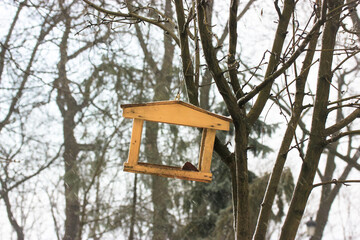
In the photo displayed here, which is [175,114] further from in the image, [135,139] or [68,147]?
[68,147]

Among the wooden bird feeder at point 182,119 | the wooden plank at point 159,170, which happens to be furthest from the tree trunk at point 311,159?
the wooden plank at point 159,170

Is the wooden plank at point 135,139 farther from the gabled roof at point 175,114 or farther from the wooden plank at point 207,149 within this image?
the wooden plank at point 207,149

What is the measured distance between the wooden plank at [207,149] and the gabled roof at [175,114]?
0.04 m

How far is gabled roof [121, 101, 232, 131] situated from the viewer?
7.93ft

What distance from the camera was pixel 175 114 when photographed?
2.43 m

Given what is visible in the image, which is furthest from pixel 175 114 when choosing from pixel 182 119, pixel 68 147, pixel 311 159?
pixel 68 147

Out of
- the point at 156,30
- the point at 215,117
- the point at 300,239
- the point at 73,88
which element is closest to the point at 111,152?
the point at 73,88

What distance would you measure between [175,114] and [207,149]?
0.27 m

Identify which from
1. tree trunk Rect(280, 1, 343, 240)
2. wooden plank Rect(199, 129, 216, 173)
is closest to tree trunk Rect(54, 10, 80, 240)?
wooden plank Rect(199, 129, 216, 173)

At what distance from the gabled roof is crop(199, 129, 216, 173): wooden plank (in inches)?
1.6

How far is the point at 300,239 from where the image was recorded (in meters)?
13.8

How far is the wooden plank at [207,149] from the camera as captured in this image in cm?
245

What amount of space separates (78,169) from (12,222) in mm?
3836

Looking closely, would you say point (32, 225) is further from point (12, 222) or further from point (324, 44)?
point (324, 44)
